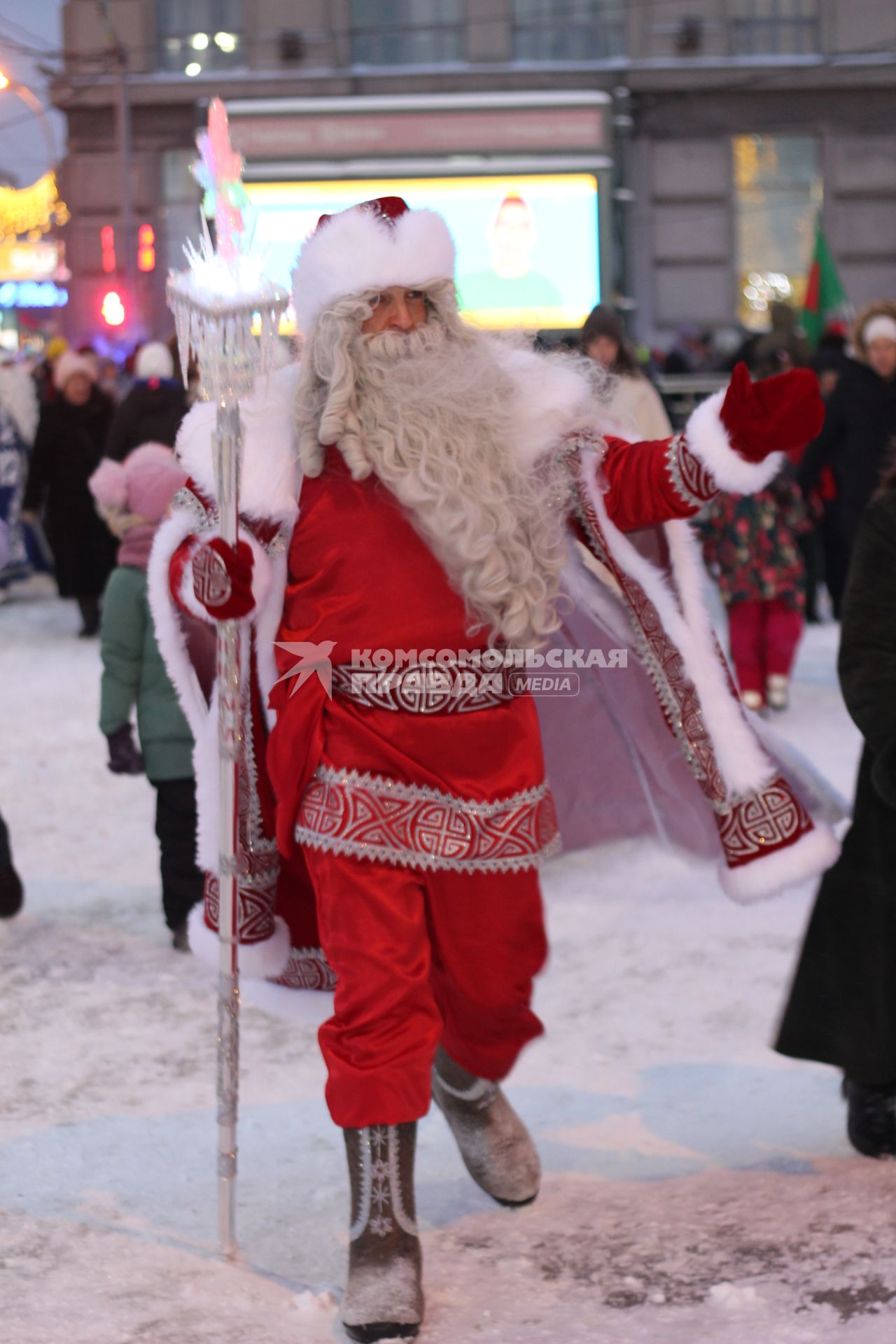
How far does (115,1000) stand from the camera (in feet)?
14.6

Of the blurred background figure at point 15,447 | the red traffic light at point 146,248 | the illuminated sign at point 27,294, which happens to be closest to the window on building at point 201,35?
the red traffic light at point 146,248

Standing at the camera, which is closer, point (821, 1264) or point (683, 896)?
point (821, 1264)

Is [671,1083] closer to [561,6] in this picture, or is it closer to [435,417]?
[435,417]

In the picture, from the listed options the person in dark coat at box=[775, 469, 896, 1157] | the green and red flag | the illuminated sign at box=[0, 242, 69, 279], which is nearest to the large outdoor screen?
the green and red flag

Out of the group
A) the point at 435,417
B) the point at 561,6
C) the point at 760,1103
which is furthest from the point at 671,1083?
the point at 561,6

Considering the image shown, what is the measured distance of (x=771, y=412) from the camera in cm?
274

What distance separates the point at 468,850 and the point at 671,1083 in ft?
4.05

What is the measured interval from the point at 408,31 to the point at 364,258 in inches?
773

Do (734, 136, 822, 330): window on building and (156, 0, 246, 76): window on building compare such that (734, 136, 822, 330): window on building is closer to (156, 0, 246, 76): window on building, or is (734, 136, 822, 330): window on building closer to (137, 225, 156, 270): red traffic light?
(156, 0, 246, 76): window on building

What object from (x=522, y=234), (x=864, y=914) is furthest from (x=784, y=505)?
(x=522, y=234)

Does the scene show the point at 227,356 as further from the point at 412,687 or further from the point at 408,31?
the point at 408,31

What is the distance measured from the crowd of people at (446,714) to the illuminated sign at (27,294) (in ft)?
96.7

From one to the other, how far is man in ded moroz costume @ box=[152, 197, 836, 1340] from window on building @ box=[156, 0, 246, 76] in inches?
784

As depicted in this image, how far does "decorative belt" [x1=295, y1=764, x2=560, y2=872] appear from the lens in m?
2.76
